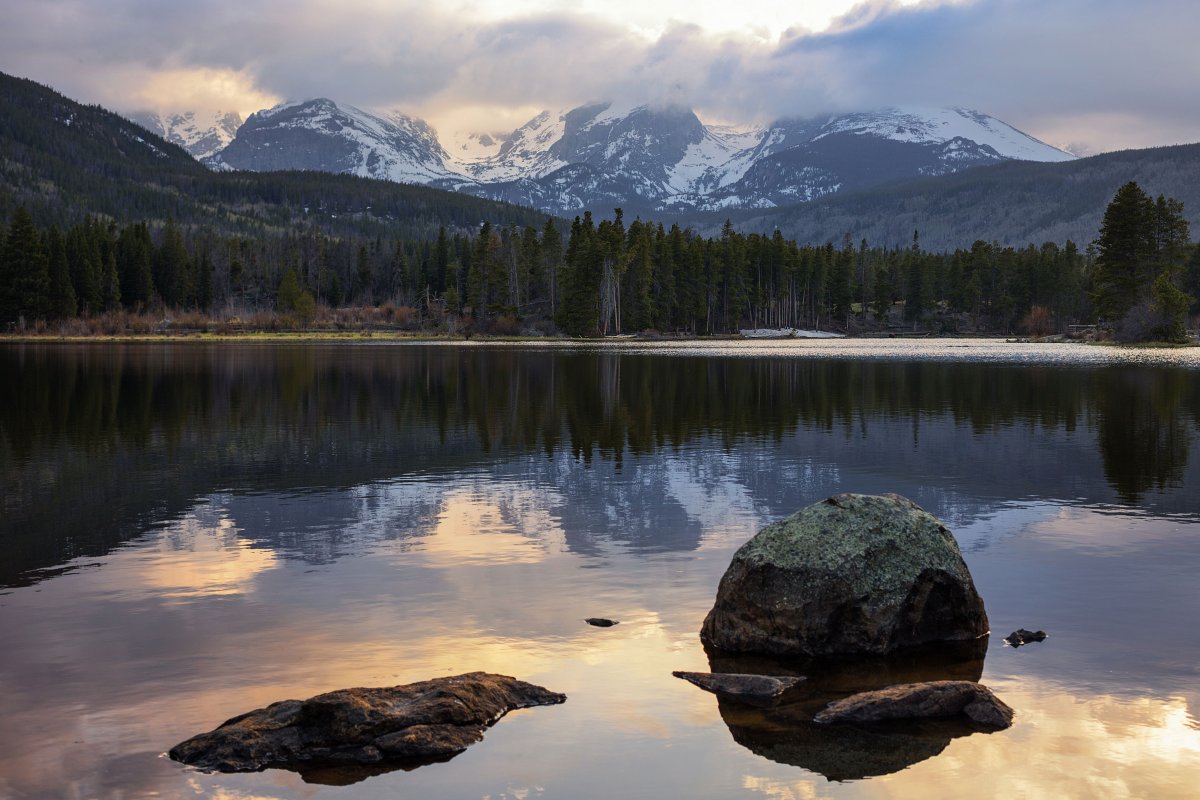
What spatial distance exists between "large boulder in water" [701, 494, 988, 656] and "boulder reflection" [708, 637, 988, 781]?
256mm

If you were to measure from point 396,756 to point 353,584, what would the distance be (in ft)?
21.3

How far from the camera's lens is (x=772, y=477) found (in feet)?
87.9

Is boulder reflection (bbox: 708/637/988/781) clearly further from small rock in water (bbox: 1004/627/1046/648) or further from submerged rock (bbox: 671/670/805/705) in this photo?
small rock in water (bbox: 1004/627/1046/648)

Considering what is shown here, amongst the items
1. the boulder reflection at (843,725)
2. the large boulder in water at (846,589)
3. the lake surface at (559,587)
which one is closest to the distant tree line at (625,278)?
the lake surface at (559,587)

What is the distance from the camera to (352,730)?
33.1ft

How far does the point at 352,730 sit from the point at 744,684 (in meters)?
4.52

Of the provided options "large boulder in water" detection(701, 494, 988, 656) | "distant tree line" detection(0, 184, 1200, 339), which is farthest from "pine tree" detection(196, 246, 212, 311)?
"large boulder in water" detection(701, 494, 988, 656)

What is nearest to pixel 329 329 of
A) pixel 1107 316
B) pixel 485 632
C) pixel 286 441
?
pixel 1107 316

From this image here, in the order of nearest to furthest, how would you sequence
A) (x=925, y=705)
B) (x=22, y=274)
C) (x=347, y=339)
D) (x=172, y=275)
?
(x=925, y=705) < (x=22, y=274) < (x=347, y=339) < (x=172, y=275)

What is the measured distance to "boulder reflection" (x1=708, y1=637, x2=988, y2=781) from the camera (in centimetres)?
999

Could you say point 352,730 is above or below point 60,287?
below

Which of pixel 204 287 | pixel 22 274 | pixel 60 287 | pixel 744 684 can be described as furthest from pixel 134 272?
pixel 744 684

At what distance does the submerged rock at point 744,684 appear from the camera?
11.7 metres

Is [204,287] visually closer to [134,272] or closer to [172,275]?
[172,275]
